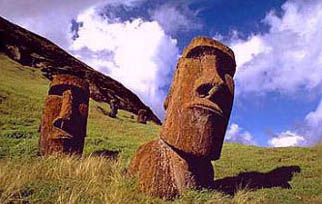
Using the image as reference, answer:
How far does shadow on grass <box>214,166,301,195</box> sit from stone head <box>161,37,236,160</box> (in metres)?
1.36

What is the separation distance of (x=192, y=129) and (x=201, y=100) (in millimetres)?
596

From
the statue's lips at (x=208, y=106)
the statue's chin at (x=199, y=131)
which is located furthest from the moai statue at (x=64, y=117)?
the statue's lips at (x=208, y=106)

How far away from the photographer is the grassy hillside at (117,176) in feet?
21.9

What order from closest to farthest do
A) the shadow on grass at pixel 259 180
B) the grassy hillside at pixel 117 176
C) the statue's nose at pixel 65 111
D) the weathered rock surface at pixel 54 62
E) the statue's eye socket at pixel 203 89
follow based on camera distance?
1. the grassy hillside at pixel 117 176
2. the statue's eye socket at pixel 203 89
3. the shadow on grass at pixel 259 180
4. the statue's nose at pixel 65 111
5. the weathered rock surface at pixel 54 62

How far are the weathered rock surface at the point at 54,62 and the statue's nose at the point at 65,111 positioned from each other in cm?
4461

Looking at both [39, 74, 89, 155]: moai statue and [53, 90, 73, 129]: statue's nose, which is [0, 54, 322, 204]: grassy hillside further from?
[53, 90, 73, 129]: statue's nose

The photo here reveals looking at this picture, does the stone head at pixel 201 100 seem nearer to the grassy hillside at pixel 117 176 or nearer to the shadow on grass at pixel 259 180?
the grassy hillside at pixel 117 176

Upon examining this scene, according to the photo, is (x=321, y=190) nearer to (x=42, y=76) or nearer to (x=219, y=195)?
A: (x=219, y=195)

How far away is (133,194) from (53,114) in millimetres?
6729

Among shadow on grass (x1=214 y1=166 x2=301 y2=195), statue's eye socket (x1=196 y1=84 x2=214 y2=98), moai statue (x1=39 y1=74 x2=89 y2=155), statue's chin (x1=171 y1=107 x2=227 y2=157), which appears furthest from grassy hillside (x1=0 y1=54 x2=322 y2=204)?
statue's eye socket (x1=196 y1=84 x2=214 y2=98)

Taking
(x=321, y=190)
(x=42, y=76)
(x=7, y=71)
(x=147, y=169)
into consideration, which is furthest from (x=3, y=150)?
(x=42, y=76)

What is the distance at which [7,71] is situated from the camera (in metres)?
50.7

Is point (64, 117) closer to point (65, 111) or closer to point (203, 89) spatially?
point (65, 111)

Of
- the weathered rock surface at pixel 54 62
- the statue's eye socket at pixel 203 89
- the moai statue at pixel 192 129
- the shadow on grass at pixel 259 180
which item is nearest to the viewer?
the moai statue at pixel 192 129
